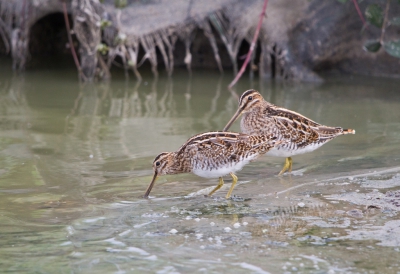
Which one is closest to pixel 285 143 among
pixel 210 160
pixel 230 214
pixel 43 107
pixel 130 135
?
pixel 210 160

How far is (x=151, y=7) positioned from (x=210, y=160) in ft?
21.1

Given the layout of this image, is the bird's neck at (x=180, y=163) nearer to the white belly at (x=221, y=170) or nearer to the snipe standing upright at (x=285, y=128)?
the white belly at (x=221, y=170)

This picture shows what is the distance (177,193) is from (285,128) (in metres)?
1.35

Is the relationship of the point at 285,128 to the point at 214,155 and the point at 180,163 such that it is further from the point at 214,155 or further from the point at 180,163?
the point at 180,163

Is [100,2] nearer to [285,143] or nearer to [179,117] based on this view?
[179,117]

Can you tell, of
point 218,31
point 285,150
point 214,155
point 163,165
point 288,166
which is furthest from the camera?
point 218,31

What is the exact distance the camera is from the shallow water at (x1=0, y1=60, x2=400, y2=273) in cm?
459

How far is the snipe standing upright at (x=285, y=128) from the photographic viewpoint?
691 cm

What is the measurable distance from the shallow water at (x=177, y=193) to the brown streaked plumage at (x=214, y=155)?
254 mm

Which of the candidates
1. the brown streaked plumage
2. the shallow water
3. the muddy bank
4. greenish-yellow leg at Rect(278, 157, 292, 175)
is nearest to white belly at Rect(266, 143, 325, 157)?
greenish-yellow leg at Rect(278, 157, 292, 175)

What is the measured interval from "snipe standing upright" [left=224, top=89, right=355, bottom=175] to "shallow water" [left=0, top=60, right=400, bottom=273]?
28 centimetres

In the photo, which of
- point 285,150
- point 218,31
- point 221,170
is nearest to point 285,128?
point 285,150

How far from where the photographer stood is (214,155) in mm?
6152

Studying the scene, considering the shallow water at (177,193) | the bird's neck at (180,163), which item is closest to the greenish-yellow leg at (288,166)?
the shallow water at (177,193)
